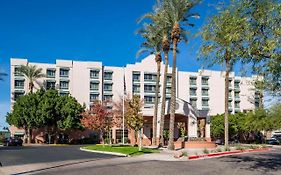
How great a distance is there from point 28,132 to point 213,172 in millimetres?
58329

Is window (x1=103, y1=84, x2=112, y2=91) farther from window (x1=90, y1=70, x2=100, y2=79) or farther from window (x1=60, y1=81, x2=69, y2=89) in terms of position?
window (x1=60, y1=81, x2=69, y2=89)

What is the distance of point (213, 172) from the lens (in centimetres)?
1822

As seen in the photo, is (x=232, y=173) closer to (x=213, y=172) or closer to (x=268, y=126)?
(x=213, y=172)

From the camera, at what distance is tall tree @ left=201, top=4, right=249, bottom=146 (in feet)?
45.4

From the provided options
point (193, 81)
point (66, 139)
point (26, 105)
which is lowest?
point (66, 139)

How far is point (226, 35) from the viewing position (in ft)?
46.3

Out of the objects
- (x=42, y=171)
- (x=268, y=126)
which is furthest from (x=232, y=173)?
(x=268, y=126)

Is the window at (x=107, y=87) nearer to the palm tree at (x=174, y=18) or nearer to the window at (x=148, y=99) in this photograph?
the window at (x=148, y=99)

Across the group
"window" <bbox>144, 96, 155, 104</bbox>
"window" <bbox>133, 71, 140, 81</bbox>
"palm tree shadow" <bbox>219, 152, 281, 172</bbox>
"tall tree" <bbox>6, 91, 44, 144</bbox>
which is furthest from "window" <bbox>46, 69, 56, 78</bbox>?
"palm tree shadow" <bbox>219, 152, 281, 172</bbox>

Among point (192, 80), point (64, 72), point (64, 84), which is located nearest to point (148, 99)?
point (192, 80)

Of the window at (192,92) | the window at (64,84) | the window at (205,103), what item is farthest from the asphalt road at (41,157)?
the window at (205,103)

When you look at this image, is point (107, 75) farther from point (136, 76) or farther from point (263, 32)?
point (263, 32)

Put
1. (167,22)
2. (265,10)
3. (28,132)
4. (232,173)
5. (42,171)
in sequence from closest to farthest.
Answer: (265,10) → (232,173) → (42,171) → (167,22) → (28,132)

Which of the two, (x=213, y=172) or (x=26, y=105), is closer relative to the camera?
(x=213, y=172)
